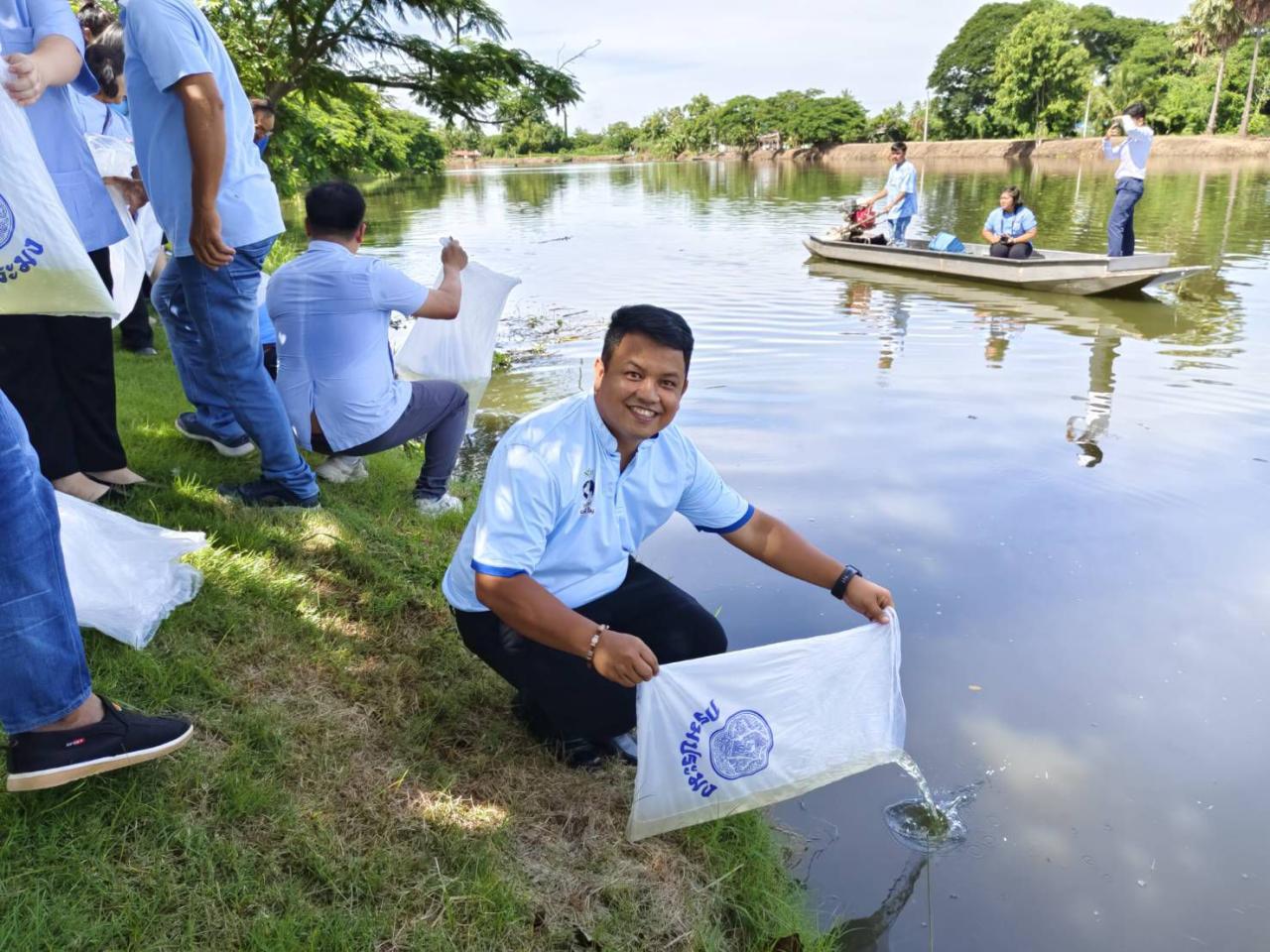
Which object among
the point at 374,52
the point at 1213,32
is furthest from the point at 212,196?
the point at 1213,32

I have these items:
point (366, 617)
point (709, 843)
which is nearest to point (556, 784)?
point (709, 843)

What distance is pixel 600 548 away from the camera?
2.40 meters

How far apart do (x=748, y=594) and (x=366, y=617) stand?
183 cm

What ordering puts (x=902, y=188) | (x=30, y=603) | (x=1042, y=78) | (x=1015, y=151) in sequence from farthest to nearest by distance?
(x=1042, y=78)
(x=1015, y=151)
(x=902, y=188)
(x=30, y=603)

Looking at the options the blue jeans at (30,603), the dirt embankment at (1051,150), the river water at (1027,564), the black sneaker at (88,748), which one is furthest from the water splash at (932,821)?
the dirt embankment at (1051,150)

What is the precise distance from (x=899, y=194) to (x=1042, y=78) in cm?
5414

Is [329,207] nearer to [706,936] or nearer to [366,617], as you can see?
[366,617]

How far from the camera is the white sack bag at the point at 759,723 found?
2164 mm

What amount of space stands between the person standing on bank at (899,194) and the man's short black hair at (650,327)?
1218 cm

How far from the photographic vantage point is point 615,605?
8.23 ft

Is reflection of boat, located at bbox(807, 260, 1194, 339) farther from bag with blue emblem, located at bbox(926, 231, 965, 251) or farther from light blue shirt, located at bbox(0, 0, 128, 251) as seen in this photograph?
light blue shirt, located at bbox(0, 0, 128, 251)

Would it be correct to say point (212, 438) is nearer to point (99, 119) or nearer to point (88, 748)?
point (99, 119)

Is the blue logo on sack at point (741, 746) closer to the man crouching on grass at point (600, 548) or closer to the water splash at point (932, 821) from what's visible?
the man crouching on grass at point (600, 548)

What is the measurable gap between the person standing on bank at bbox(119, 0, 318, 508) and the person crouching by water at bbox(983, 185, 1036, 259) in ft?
35.9
